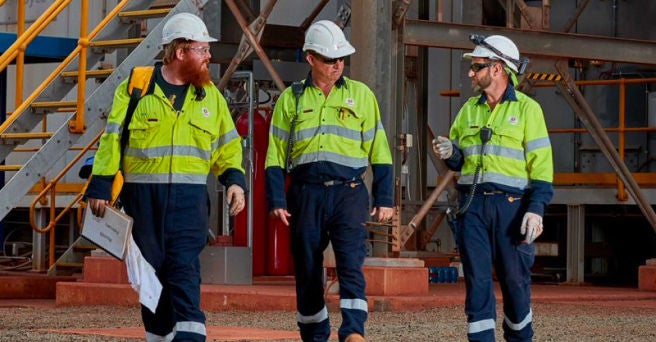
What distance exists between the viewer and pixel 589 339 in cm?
1109

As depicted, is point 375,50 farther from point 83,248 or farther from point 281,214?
point 83,248

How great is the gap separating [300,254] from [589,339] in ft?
10.4

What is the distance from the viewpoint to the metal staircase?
1279cm

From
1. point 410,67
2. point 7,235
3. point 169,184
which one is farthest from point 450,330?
point 7,235

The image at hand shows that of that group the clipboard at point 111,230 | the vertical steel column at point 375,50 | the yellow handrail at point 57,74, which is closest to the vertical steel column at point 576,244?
the vertical steel column at point 375,50

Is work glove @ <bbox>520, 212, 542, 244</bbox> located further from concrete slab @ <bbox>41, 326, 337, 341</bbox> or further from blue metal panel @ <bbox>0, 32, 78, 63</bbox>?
blue metal panel @ <bbox>0, 32, 78, 63</bbox>

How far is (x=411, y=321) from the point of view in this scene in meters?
12.4

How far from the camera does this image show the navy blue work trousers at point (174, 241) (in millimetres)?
7727

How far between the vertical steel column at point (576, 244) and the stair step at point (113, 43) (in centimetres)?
693

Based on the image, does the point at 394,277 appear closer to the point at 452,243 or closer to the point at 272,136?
the point at 272,136

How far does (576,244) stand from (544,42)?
3.86 meters

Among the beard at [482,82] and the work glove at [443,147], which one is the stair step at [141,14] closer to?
the beard at [482,82]

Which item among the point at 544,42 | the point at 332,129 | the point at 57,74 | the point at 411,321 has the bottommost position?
the point at 411,321

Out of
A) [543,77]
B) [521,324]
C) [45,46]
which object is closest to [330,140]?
[521,324]
